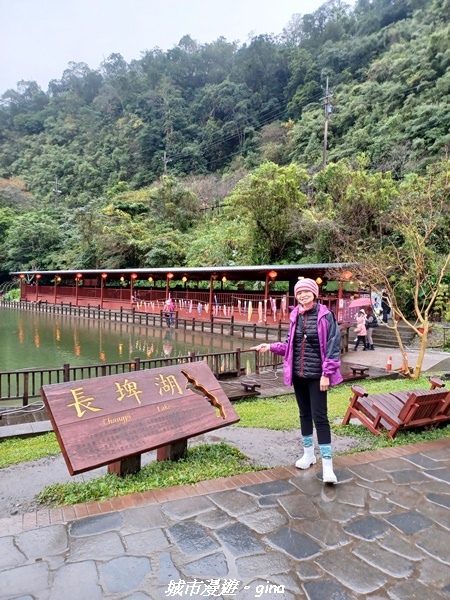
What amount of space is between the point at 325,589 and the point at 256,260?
23.4 m

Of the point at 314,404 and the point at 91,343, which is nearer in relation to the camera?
the point at 314,404

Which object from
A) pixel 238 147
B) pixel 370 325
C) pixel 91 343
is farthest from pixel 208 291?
pixel 238 147

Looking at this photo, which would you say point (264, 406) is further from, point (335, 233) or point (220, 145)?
point (220, 145)

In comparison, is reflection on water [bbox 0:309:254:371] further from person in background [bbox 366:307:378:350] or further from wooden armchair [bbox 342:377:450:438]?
A: wooden armchair [bbox 342:377:450:438]

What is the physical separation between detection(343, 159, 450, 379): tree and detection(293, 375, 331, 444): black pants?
6455 millimetres

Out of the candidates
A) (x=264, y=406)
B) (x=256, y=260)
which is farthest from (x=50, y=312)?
(x=264, y=406)

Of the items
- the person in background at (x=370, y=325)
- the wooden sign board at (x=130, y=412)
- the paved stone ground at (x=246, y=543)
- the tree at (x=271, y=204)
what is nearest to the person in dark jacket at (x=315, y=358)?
the paved stone ground at (x=246, y=543)

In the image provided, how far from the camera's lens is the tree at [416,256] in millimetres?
9383

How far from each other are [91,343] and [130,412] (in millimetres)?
14483

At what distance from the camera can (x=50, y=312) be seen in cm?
2831

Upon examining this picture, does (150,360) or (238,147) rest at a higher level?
(238,147)

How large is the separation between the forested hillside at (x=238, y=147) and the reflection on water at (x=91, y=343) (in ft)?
27.9

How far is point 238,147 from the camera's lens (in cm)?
5303

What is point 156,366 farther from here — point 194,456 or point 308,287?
point 308,287
